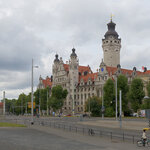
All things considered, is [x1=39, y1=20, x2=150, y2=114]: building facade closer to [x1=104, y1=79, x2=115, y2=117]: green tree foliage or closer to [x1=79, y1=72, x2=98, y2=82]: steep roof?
[x1=79, y1=72, x2=98, y2=82]: steep roof

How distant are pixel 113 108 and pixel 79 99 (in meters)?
44.0

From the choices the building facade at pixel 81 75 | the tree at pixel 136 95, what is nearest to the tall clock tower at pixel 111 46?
the building facade at pixel 81 75

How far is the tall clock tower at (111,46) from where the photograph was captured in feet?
433

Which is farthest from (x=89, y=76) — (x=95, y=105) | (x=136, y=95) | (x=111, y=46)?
(x=136, y=95)

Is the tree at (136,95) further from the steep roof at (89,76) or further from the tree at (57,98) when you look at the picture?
the tree at (57,98)

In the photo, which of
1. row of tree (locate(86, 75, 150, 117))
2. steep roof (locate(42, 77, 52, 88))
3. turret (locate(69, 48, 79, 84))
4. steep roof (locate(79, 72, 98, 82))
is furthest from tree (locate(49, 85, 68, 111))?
steep roof (locate(42, 77, 52, 88))

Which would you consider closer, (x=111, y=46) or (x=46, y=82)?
(x=111, y=46)

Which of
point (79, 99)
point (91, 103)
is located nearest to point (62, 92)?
point (79, 99)

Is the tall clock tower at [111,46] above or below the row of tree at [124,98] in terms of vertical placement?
above

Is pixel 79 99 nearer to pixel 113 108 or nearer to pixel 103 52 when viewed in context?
pixel 103 52

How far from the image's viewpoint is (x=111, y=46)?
13212 centimetres

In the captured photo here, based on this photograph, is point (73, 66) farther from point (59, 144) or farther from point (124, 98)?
point (59, 144)

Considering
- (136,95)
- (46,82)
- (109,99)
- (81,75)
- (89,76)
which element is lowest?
(109,99)

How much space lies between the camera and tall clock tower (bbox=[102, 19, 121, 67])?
13188cm
